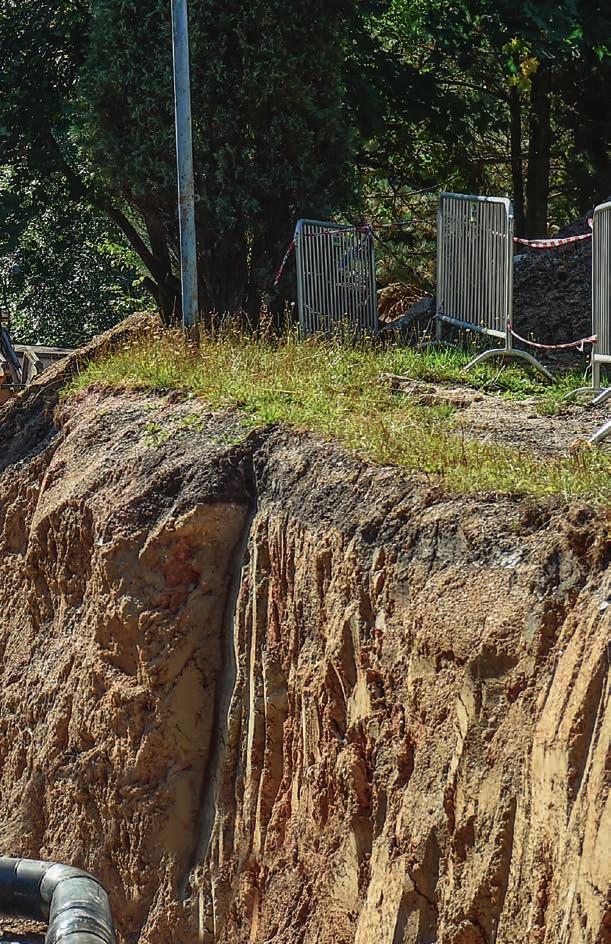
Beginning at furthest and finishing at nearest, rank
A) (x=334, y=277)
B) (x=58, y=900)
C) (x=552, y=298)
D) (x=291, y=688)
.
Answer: (x=552, y=298) → (x=334, y=277) → (x=291, y=688) → (x=58, y=900)

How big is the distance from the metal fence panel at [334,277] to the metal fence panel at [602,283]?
11.5 feet

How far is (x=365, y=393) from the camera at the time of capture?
32.0ft

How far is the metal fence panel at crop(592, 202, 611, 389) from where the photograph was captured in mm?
9430

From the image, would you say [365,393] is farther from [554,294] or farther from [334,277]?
[554,294]

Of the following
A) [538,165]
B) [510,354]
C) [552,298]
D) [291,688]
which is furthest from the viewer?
[538,165]

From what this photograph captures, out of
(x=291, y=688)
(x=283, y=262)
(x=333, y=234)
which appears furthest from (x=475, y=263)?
(x=291, y=688)

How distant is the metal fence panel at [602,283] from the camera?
9.43 metres

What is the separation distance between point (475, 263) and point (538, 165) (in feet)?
28.2

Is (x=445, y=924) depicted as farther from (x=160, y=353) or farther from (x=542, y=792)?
(x=160, y=353)

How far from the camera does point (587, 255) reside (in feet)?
47.8

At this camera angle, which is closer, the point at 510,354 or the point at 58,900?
the point at 58,900

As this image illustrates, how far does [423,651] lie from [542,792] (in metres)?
1.20

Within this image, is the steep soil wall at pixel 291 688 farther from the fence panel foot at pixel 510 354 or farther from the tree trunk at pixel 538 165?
the tree trunk at pixel 538 165

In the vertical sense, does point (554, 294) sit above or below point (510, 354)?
above
